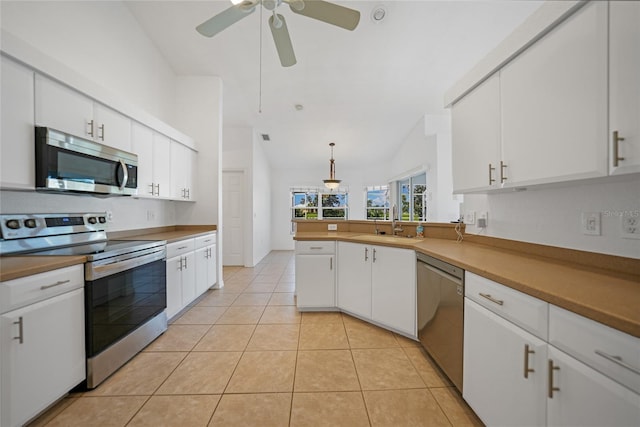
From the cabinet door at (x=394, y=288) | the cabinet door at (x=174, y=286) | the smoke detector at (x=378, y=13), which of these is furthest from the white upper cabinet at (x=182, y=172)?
the smoke detector at (x=378, y=13)

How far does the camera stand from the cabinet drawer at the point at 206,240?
10.2ft

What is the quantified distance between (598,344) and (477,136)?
135cm

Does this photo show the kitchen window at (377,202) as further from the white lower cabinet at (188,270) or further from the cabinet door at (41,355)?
the cabinet door at (41,355)

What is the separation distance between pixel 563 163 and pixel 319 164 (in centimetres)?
649

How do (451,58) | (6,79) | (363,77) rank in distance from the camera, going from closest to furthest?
(6,79), (451,58), (363,77)

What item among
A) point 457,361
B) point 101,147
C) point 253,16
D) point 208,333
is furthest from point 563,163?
point 253,16

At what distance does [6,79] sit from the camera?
1381 millimetres

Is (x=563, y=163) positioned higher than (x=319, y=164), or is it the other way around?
(x=319, y=164)

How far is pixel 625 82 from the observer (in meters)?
0.90

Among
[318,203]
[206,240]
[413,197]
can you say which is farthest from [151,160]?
[413,197]

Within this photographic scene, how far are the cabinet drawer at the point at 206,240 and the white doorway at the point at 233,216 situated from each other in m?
1.74

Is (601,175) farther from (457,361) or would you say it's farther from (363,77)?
(363,77)

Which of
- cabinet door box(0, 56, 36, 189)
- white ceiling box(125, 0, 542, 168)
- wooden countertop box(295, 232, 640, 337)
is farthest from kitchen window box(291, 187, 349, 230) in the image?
cabinet door box(0, 56, 36, 189)

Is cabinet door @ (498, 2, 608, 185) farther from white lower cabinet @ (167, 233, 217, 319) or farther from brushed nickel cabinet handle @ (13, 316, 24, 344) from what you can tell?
white lower cabinet @ (167, 233, 217, 319)
